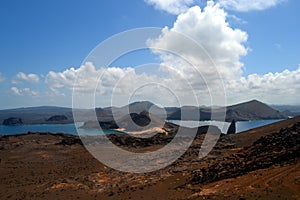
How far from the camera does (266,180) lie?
1333cm

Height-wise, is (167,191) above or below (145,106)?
below

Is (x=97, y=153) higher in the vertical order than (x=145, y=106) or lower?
lower

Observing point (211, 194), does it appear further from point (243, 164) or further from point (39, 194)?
point (39, 194)

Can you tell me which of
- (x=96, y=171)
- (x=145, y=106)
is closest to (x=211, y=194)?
(x=96, y=171)

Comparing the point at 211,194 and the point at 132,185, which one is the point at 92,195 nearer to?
the point at 132,185

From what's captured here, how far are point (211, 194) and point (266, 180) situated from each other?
271cm

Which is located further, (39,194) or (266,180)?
(39,194)

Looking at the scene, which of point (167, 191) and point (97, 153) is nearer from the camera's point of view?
point (167, 191)

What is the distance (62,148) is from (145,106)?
98.8 m

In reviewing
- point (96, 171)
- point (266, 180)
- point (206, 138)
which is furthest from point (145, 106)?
point (266, 180)

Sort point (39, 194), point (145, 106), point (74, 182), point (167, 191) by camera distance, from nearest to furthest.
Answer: point (167, 191), point (39, 194), point (74, 182), point (145, 106)

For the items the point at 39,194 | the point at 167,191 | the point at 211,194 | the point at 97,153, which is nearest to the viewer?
the point at 211,194

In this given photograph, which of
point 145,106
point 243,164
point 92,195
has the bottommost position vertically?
point 92,195

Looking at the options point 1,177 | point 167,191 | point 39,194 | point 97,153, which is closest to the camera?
point 167,191
